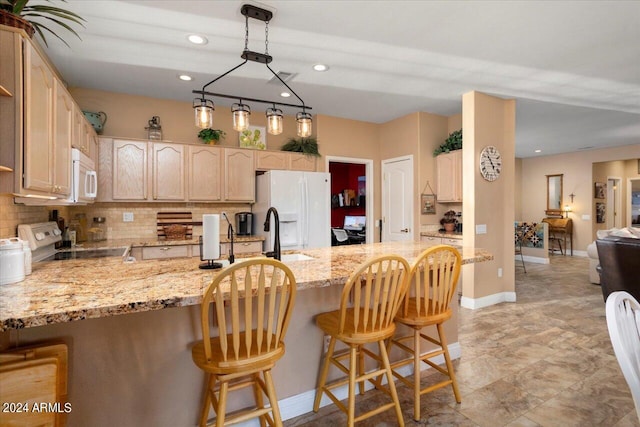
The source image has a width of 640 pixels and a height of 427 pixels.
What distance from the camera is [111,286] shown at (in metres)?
1.49

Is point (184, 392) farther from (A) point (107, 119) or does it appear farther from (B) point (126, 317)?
(A) point (107, 119)

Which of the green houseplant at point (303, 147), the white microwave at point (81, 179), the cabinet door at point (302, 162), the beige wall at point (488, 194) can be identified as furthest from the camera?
the green houseplant at point (303, 147)

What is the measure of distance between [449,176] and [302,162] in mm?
2105

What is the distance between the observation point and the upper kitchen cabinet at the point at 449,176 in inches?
179

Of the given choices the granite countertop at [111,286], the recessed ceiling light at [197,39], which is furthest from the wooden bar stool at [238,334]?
the recessed ceiling light at [197,39]

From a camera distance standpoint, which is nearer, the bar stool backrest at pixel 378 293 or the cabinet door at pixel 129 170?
the bar stool backrest at pixel 378 293

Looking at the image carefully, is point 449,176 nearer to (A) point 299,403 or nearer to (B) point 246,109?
(B) point 246,109

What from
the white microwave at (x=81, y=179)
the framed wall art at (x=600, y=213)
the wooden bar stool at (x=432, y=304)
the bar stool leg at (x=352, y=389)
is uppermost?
the white microwave at (x=81, y=179)

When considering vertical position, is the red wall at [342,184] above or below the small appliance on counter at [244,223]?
above

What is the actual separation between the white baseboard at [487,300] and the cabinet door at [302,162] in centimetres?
272

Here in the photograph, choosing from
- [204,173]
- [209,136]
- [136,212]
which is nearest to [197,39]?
[209,136]

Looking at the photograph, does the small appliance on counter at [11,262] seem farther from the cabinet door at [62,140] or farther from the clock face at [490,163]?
the clock face at [490,163]

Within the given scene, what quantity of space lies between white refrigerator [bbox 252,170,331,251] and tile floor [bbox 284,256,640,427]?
211 centimetres

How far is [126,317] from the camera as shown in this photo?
5.30 feet
